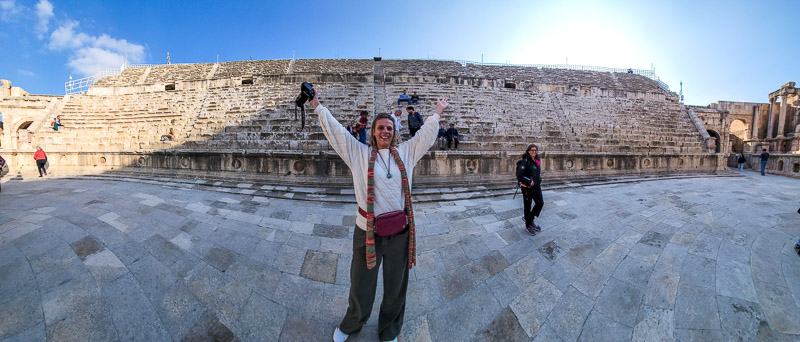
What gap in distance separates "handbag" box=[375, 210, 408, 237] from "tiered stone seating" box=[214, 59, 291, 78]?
23407 mm

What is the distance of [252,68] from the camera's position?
2203 centimetres

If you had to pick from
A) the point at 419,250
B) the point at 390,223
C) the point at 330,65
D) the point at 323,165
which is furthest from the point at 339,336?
the point at 330,65

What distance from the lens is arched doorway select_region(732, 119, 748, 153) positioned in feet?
→ 74.4

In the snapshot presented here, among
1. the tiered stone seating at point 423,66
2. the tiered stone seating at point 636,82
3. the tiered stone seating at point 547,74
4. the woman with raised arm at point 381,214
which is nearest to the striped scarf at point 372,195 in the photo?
the woman with raised arm at point 381,214

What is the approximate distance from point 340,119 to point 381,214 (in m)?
10.1

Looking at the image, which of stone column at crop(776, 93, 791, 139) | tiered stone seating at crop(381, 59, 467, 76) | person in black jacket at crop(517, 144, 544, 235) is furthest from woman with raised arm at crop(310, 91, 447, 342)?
stone column at crop(776, 93, 791, 139)

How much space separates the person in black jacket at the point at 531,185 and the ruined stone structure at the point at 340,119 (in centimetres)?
318

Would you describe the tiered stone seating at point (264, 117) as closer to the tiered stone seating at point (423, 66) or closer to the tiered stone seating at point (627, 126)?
the tiered stone seating at point (423, 66)

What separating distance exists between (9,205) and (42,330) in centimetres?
526

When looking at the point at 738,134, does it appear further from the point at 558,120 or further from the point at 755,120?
the point at 558,120

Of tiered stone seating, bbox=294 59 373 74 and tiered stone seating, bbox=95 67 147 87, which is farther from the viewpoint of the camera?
tiered stone seating, bbox=294 59 373 74

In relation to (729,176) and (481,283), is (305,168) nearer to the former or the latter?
(481,283)

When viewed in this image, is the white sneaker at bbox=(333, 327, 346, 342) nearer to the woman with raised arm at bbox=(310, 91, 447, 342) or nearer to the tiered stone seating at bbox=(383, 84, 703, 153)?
the woman with raised arm at bbox=(310, 91, 447, 342)

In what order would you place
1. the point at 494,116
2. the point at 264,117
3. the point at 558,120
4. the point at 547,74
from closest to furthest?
the point at 264,117 < the point at 494,116 < the point at 558,120 < the point at 547,74
